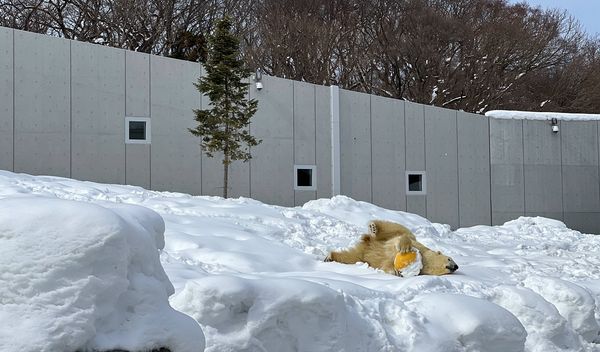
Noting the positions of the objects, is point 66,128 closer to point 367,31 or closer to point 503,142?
point 503,142

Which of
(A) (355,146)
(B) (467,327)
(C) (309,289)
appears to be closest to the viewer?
(C) (309,289)

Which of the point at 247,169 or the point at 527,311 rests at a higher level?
the point at 247,169

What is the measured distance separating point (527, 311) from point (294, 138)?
432 inches

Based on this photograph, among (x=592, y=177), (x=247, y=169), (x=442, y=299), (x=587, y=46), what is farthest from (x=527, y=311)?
(x=587, y=46)

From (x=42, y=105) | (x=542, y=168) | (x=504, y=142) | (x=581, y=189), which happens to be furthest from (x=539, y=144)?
(x=42, y=105)

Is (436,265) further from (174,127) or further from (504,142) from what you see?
(504,142)

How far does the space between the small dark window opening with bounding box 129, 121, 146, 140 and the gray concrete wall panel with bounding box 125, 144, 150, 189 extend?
184 millimetres

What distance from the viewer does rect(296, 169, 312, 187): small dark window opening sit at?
17328 mm

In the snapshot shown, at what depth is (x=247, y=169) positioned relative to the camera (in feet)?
55.3

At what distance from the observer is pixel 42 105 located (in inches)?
598

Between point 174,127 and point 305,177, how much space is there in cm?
331

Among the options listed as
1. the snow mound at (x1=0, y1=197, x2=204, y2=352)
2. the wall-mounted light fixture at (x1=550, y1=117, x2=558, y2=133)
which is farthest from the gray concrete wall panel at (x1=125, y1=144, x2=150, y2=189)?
the snow mound at (x1=0, y1=197, x2=204, y2=352)

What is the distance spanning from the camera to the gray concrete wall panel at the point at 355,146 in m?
17.8

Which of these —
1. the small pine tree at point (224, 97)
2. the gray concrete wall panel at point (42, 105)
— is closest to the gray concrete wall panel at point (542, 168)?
the small pine tree at point (224, 97)
